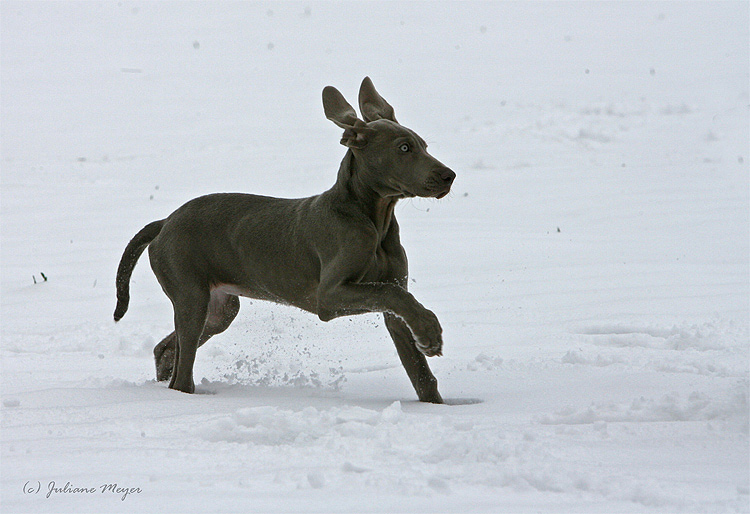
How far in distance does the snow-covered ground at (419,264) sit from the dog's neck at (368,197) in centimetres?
82

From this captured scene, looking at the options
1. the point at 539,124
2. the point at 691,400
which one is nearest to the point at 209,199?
the point at 691,400

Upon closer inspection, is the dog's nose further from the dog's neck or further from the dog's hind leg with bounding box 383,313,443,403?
the dog's hind leg with bounding box 383,313,443,403

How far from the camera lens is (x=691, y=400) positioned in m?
3.35

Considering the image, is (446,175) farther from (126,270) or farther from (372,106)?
(126,270)

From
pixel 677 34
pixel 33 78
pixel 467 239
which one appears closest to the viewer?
pixel 467 239

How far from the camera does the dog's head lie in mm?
3934

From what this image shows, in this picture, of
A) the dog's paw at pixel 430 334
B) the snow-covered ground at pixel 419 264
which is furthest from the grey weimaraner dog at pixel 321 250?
the snow-covered ground at pixel 419 264

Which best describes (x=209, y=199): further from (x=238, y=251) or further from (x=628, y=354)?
(x=628, y=354)

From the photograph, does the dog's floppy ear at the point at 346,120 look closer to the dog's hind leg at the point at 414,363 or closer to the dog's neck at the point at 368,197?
the dog's neck at the point at 368,197

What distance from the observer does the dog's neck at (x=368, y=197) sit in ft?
13.6

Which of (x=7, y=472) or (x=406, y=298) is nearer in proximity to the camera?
(x=7, y=472)

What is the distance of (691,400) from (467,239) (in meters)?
4.39

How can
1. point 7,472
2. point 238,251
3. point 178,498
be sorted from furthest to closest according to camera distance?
point 238,251, point 7,472, point 178,498

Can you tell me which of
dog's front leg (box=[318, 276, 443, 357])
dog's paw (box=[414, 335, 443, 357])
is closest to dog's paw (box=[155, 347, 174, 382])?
dog's front leg (box=[318, 276, 443, 357])
